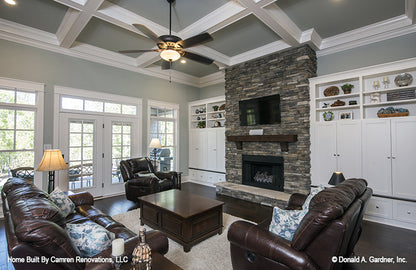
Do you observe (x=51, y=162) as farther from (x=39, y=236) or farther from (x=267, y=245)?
(x=267, y=245)

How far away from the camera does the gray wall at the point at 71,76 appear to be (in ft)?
13.3

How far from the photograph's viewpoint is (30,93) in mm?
4266

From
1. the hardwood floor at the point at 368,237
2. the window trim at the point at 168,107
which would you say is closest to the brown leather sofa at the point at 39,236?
the hardwood floor at the point at 368,237

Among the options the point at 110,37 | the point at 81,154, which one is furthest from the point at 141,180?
the point at 110,37

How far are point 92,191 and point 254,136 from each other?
420 centimetres

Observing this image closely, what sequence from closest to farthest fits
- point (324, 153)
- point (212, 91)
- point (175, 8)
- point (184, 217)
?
point (184, 217) < point (175, 8) < point (324, 153) < point (212, 91)

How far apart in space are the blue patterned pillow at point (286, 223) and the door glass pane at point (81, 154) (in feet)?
15.3

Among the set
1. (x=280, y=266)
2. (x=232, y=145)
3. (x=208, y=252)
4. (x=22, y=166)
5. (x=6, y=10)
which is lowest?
(x=208, y=252)

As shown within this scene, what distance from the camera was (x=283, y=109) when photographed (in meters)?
4.86

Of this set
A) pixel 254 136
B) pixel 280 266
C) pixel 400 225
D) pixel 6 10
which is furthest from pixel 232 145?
pixel 6 10

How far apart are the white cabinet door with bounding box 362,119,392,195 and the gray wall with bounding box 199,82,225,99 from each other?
4.18 metres

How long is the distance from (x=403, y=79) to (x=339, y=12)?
5.49 ft

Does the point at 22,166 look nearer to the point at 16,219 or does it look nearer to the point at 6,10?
the point at 6,10

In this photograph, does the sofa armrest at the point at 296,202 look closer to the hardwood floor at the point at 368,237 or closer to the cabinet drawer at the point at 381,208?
the hardwood floor at the point at 368,237
